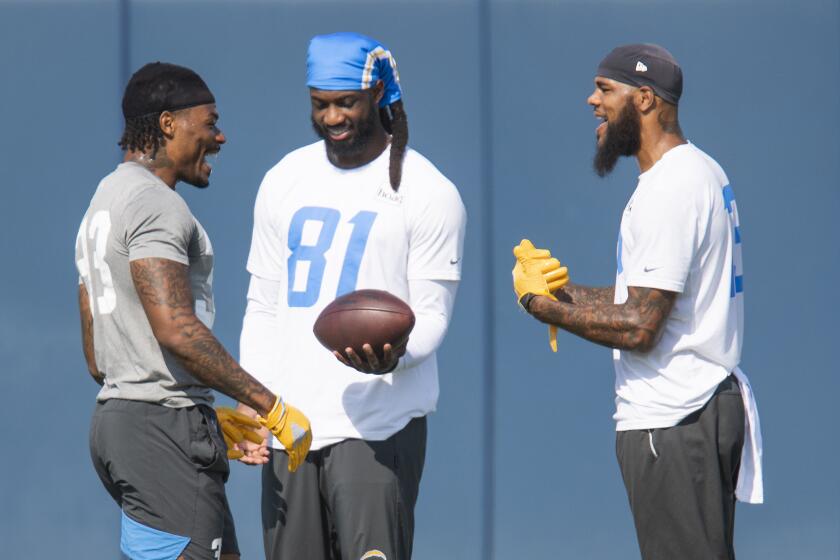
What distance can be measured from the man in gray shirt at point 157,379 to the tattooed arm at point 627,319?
0.70 m

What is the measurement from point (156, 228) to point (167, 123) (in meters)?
0.34

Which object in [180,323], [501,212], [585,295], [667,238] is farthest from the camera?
[501,212]

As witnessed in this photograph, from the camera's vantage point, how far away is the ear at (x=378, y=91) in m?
3.48

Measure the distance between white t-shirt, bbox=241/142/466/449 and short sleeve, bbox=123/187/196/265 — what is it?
344 mm

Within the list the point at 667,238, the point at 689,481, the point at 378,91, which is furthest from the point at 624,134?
the point at 689,481

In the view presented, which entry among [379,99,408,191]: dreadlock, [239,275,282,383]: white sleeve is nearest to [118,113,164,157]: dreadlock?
[239,275,282,383]: white sleeve

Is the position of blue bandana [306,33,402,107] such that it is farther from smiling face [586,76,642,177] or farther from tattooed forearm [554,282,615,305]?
tattooed forearm [554,282,615,305]

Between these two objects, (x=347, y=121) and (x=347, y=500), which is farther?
(x=347, y=121)

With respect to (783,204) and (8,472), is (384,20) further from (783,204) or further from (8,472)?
(8,472)

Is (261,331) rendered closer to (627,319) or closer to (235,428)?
(235,428)

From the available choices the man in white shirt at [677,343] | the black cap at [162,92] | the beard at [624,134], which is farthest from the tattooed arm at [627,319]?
the black cap at [162,92]

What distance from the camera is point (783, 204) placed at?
4812 mm

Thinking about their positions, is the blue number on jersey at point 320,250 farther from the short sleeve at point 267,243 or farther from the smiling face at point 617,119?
Result: the smiling face at point 617,119

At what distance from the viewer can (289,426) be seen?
10.5 ft
